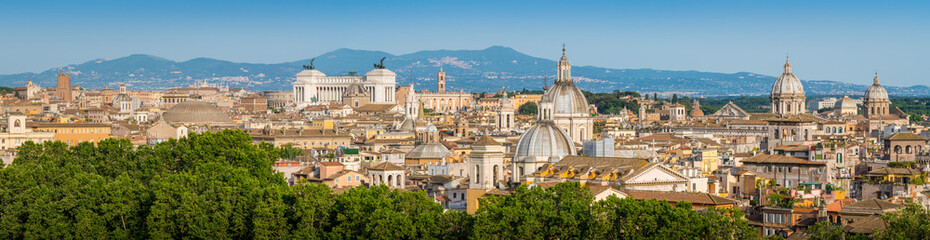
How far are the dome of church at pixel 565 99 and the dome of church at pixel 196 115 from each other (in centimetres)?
5086

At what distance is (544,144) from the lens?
164 feet

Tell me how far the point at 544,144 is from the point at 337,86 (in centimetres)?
13693

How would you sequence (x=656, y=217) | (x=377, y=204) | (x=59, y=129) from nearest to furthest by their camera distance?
(x=656, y=217) < (x=377, y=204) < (x=59, y=129)

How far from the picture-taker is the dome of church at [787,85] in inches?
4144

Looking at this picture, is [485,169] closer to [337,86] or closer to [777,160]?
[777,160]

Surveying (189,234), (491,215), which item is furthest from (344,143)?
(491,215)

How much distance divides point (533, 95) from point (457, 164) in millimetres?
126143

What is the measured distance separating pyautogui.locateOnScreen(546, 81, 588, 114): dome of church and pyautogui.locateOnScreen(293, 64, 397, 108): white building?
341 feet

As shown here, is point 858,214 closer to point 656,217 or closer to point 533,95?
point 656,217

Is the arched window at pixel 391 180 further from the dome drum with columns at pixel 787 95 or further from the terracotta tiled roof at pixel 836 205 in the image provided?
the dome drum with columns at pixel 787 95

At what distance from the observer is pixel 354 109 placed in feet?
480

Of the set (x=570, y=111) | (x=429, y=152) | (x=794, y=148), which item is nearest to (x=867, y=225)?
(x=794, y=148)

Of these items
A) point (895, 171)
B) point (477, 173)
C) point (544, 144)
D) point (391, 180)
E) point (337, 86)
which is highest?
point (337, 86)

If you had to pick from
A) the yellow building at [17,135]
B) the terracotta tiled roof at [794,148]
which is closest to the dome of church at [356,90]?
the yellow building at [17,135]
